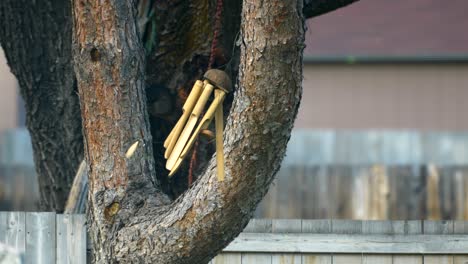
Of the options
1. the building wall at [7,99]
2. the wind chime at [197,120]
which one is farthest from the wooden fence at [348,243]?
the building wall at [7,99]

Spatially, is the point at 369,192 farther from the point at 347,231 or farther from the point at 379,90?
the point at 379,90

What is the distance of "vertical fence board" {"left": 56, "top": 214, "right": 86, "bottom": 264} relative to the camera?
675cm

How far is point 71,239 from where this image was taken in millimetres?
6773

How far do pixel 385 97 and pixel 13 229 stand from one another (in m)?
8.38

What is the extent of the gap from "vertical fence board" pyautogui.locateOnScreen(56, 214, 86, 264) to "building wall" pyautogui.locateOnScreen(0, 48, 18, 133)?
24.4 ft

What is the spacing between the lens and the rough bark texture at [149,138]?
163 inches

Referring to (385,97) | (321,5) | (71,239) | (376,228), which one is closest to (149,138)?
(321,5)

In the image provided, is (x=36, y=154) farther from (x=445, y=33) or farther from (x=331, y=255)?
(x=445, y=33)

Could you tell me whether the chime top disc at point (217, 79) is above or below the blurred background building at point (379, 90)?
below

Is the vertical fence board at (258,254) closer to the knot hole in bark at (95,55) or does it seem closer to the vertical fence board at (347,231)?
the vertical fence board at (347,231)

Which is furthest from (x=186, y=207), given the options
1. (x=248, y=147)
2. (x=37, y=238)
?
(x=37, y=238)

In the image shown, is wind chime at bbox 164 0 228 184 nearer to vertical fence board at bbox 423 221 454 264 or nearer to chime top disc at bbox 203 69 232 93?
chime top disc at bbox 203 69 232 93

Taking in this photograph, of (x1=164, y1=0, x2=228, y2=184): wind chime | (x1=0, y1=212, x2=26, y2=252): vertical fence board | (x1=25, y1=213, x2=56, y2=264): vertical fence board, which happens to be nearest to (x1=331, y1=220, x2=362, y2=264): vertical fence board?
(x1=25, y1=213, x2=56, y2=264): vertical fence board

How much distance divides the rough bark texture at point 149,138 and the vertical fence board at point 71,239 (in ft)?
6.29
